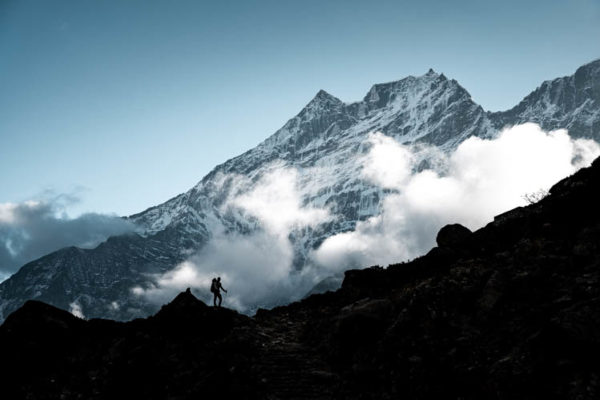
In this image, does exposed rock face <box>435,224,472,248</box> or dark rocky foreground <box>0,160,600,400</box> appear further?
exposed rock face <box>435,224,472,248</box>

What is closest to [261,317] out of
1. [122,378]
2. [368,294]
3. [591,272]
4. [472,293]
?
[368,294]

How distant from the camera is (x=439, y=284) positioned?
1698 cm

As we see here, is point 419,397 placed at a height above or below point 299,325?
below

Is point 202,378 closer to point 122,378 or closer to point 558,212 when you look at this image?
point 122,378

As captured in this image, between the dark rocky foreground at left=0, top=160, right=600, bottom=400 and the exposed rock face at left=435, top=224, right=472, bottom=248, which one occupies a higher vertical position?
the exposed rock face at left=435, top=224, right=472, bottom=248

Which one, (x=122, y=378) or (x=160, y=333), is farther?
(x=160, y=333)

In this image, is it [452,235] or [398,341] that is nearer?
[398,341]

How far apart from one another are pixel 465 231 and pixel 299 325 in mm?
13353

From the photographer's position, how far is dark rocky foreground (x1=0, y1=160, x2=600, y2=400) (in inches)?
419

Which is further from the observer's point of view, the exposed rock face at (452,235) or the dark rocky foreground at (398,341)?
the exposed rock face at (452,235)

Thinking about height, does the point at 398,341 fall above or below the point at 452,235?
below

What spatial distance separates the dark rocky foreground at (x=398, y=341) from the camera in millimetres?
10648

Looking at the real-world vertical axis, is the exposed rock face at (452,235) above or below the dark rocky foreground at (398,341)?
above

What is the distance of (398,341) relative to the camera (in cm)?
1472
